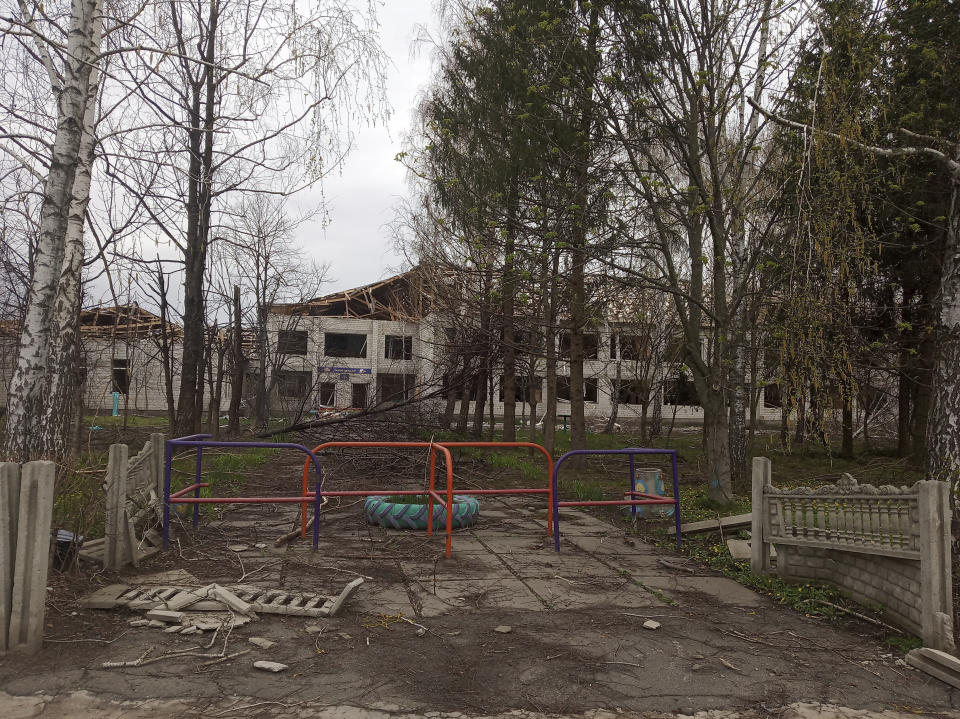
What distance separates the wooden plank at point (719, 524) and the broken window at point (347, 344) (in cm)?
3529

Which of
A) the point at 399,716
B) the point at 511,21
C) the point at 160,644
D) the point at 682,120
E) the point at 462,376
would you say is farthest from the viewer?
the point at 462,376

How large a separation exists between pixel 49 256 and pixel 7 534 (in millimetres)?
3348

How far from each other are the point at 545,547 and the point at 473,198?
19.7 ft

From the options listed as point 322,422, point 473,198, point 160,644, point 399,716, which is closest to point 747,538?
point 399,716

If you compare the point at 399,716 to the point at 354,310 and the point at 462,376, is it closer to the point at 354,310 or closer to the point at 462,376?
the point at 462,376

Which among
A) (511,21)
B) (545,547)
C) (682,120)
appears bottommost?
(545,547)

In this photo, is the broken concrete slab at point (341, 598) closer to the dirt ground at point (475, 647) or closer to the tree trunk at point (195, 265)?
the dirt ground at point (475, 647)

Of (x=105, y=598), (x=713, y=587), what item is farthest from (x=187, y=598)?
(x=713, y=587)

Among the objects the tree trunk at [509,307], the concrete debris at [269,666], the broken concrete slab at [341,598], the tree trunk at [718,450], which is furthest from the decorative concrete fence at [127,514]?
the tree trunk at [718,450]

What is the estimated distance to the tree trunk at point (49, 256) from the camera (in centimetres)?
603

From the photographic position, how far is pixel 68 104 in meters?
6.25

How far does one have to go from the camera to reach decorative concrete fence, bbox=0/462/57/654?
3.56 meters

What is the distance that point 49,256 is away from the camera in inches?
237

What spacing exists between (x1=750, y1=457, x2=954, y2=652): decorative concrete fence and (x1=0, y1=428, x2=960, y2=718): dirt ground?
0.34 m
